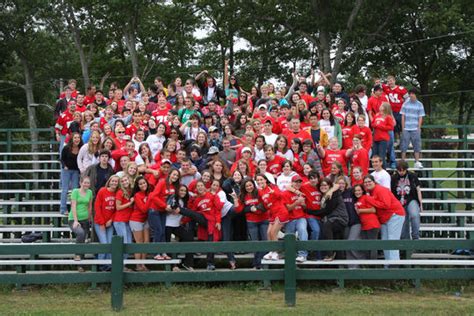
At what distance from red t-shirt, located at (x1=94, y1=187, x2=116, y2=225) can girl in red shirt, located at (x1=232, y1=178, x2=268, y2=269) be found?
2.07 meters

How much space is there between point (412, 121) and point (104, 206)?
7544mm

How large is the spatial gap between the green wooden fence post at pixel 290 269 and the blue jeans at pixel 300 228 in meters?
1.38

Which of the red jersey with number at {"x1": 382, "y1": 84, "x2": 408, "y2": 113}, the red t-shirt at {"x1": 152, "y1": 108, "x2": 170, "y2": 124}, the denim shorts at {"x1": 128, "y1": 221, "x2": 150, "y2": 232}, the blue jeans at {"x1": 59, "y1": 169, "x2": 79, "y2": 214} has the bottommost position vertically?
the denim shorts at {"x1": 128, "y1": 221, "x2": 150, "y2": 232}

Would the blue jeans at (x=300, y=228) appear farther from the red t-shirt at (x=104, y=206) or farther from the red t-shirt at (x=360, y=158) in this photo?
the red t-shirt at (x=104, y=206)

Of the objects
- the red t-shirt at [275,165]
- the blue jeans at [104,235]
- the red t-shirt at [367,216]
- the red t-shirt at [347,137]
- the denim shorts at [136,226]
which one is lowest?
the blue jeans at [104,235]

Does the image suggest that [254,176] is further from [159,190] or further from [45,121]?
[45,121]

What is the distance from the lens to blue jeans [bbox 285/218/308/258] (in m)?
10.4

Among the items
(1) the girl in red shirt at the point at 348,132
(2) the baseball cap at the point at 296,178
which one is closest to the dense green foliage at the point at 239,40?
(1) the girl in red shirt at the point at 348,132

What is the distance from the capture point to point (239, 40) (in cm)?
3769

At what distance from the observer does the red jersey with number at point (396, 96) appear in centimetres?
1514

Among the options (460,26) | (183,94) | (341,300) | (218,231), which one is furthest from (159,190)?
(460,26)

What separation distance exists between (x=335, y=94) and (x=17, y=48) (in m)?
26.1

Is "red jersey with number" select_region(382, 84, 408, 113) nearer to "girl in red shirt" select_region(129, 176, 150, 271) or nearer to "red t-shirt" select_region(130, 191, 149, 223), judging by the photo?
"girl in red shirt" select_region(129, 176, 150, 271)

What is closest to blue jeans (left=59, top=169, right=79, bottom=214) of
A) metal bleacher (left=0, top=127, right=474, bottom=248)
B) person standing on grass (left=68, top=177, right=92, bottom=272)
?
metal bleacher (left=0, top=127, right=474, bottom=248)
